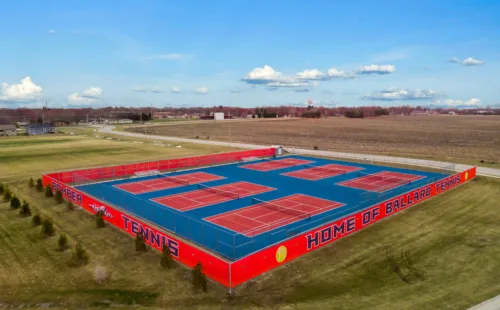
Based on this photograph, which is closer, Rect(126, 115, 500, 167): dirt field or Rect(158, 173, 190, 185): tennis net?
Rect(158, 173, 190, 185): tennis net

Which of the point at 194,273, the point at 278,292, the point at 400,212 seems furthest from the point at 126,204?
the point at 400,212

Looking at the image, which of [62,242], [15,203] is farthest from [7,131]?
[62,242]

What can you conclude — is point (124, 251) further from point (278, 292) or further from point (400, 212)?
point (400, 212)

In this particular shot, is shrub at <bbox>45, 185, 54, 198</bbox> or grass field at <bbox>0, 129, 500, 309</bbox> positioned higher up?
shrub at <bbox>45, 185, 54, 198</bbox>

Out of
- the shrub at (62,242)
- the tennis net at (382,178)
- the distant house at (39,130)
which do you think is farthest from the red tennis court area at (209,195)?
the distant house at (39,130)

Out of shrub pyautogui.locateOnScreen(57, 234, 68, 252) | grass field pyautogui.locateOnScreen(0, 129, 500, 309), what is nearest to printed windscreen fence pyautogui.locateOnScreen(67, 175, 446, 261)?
grass field pyautogui.locateOnScreen(0, 129, 500, 309)

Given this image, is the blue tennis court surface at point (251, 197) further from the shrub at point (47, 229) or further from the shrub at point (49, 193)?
the shrub at point (47, 229)

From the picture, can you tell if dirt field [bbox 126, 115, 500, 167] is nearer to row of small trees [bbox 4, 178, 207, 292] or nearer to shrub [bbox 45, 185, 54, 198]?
row of small trees [bbox 4, 178, 207, 292]
